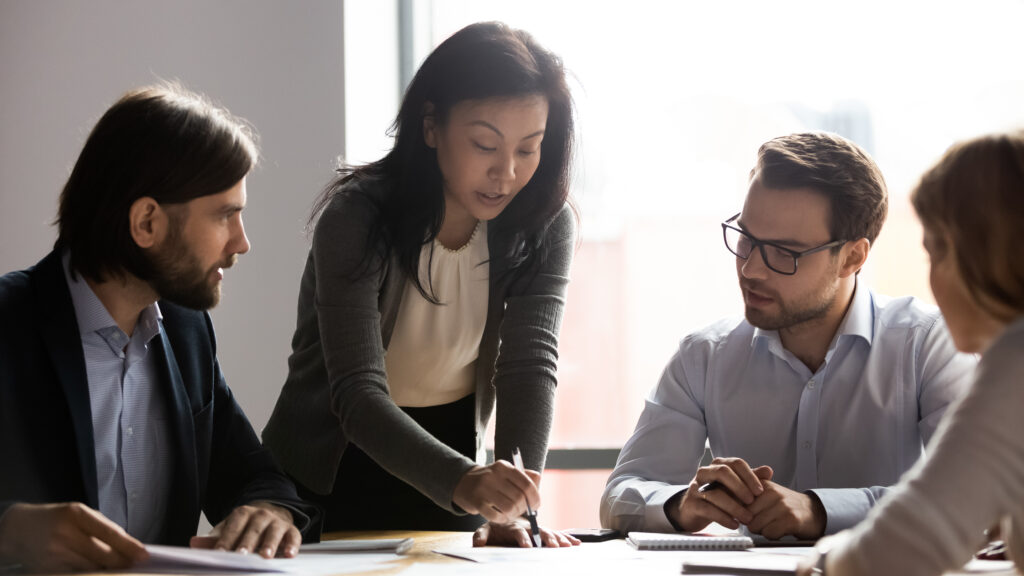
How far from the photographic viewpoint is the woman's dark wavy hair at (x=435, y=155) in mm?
1848

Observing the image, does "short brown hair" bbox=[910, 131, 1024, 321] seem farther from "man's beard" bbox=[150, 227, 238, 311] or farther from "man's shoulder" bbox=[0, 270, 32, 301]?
"man's shoulder" bbox=[0, 270, 32, 301]

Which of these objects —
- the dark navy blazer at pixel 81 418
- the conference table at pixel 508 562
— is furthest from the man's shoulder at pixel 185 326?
the conference table at pixel 508 562

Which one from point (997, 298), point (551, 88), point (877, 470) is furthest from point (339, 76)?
point (997, 298)

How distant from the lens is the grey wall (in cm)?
307

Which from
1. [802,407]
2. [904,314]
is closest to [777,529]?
[802,407]

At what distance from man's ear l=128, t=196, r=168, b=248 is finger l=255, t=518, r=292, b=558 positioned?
53cm

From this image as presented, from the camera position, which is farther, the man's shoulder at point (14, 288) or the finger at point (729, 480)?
the finger at point (729, 480)

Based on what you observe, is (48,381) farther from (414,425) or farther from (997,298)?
(997,298)

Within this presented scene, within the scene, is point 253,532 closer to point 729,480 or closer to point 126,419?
point 126,419

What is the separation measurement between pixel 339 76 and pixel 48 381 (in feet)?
5.74

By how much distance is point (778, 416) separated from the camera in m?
2.05

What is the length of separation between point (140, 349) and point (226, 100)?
5.20 feet

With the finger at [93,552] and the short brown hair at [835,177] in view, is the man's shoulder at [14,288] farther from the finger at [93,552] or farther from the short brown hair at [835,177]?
the short brown hair at [835,177]

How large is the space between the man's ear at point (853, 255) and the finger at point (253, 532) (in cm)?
128
